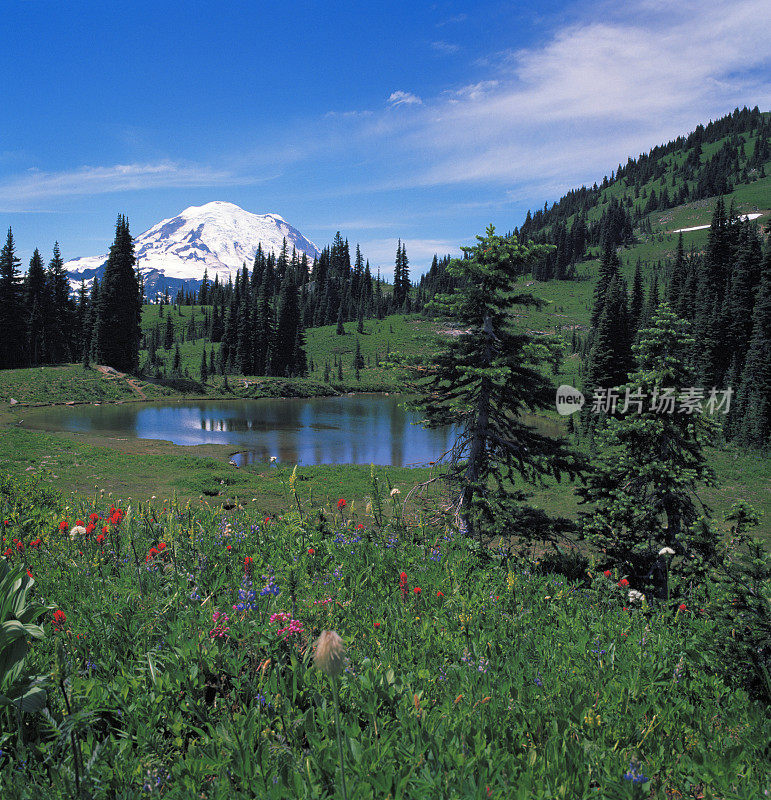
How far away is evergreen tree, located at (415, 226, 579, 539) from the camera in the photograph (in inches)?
369

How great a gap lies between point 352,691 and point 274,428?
42.3 m

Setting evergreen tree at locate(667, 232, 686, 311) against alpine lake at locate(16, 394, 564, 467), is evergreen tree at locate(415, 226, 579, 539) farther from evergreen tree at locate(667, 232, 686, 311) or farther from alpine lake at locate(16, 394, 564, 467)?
evergreen tree at locate(667, 232, 686, 311)

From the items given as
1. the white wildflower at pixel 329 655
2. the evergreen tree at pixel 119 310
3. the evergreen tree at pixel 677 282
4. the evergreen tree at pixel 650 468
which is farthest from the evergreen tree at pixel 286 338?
the white wildflower at pixel 329 655

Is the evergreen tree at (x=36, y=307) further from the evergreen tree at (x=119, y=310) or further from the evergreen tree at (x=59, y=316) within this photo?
the evergreen tree at (x=119, y=310)

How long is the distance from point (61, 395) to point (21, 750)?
63.1 meters

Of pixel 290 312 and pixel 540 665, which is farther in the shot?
pixel 290 312

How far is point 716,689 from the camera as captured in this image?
3021 millimetres

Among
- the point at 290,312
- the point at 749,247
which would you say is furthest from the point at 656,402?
the point at 290,312

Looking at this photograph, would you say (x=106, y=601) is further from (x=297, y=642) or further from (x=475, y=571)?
(x=475, y=571)

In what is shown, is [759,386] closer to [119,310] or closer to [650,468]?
[650,468]

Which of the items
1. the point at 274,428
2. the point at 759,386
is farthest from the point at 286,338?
the point at 759,386

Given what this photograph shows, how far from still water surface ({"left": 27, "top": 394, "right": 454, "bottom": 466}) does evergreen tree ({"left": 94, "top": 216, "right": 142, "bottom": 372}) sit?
44.6 ft

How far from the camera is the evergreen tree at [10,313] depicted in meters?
65.7

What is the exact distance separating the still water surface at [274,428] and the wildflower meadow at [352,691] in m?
20.3
